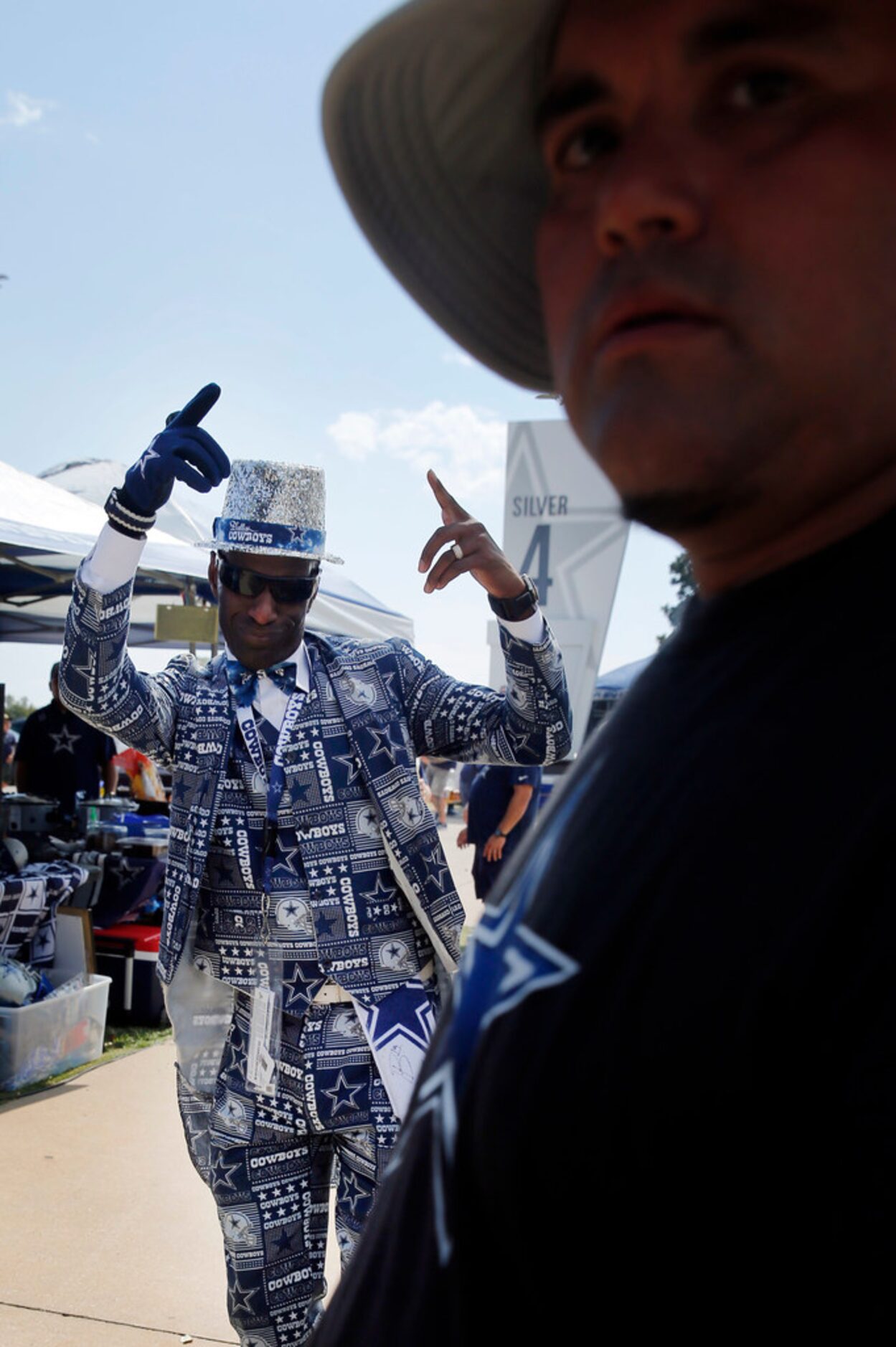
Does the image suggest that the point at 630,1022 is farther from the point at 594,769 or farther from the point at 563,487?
the point at 563,487

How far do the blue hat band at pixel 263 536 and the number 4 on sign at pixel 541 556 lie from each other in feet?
8.80

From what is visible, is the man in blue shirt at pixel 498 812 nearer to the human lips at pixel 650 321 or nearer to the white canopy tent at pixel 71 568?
the white canopy tent at pixel 71 568

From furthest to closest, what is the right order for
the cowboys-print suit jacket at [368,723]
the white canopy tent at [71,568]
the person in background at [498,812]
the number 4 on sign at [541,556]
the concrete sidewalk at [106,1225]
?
the person in background at [498,812]
the white canopy tent at [71,568]
the number 4 on sign at [541,556]
the concrete sidewalk at [106,1225]
the cowboys-print suit jacket at [368,723]

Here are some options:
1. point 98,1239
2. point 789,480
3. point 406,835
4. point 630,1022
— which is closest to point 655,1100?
point 630,1022

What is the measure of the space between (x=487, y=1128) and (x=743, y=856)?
0.21 m

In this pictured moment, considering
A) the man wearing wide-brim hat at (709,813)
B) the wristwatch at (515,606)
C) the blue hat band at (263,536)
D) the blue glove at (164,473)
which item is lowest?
the man wearing wide-brim hat at (709,813)

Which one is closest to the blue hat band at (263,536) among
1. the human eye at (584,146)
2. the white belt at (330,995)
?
the white belt at (330,995)

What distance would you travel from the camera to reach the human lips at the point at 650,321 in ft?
2.30

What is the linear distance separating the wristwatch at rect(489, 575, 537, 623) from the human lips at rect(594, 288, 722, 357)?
6.23ft

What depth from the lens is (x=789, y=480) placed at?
2.27ft

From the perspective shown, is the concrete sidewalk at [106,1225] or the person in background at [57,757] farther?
the person in background at [57,757]

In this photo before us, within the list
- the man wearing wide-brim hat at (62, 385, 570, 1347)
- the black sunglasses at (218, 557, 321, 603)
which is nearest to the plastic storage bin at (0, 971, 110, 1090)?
the man wearing wide-brim hat at (62, 385, 570, 1347)

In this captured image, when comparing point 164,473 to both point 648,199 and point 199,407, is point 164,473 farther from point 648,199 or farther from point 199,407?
point 648,199

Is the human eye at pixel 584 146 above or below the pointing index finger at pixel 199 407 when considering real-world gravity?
below
